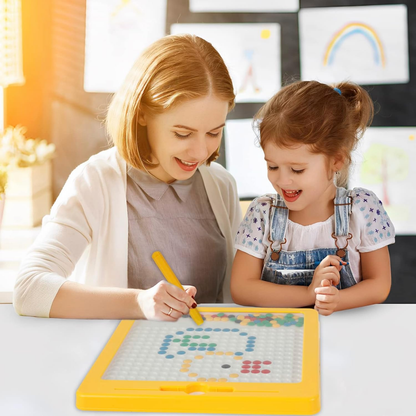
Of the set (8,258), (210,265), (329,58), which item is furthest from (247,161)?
(210,265)

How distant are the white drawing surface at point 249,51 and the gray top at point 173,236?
1178 mm

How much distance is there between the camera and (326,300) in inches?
38.4

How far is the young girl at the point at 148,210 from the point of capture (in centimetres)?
99

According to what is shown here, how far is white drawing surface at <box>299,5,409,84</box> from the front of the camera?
234 centimetres

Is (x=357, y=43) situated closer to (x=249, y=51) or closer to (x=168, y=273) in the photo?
(x=249, y=51)

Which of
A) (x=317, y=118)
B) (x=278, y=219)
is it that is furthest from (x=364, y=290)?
(x=317, y=118)

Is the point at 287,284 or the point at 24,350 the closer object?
the point at 24,350

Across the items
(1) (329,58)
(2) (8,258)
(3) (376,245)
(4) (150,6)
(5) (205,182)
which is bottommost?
(2) (8,258)

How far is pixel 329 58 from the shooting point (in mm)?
2385

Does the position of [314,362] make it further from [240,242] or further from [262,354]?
[240,242]

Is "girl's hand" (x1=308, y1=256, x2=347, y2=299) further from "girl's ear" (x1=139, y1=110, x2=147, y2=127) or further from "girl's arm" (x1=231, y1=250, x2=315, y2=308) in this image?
"girl's ear" (x1=139, y1=110, x2=147, y2=127)

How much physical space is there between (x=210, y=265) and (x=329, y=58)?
1396 mm

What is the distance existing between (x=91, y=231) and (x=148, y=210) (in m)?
0.14

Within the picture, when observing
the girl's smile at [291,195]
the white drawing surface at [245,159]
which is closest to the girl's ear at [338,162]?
the girl's smile at [291,195]
